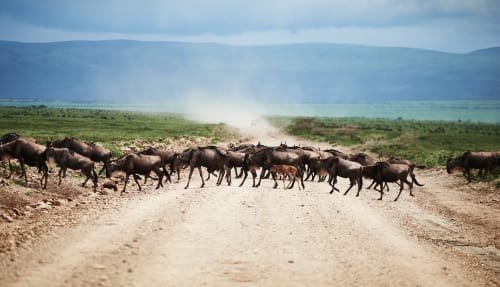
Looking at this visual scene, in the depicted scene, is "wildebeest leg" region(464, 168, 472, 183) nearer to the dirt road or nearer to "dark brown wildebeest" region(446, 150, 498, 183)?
"dark brown wildebeest" region(446, 150, 498, 183)

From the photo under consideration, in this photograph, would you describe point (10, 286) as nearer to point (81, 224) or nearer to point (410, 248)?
point (81, 224)

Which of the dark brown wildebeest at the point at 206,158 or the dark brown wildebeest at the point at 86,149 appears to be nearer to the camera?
the dark brown wildebeest at the point at 206,158

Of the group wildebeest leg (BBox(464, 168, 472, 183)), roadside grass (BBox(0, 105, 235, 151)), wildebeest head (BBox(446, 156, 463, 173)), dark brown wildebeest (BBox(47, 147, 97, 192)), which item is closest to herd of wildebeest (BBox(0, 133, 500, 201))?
dark brown wildebeest (BBox(47, 147, 97, 192))

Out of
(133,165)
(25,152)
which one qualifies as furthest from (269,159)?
(25,152)

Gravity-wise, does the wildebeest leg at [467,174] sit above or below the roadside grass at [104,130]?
above

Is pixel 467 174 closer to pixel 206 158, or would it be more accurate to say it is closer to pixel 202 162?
pixel 206 158

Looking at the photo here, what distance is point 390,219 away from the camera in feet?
62.7

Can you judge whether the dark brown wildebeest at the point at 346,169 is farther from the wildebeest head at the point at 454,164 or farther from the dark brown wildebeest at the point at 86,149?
the dark brown wildebeest at the point at 86,149

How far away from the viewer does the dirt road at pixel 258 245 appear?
38.2 ft

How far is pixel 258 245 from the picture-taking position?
556 inches

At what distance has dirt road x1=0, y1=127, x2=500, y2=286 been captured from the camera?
1165cm

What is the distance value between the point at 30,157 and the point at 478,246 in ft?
55.6

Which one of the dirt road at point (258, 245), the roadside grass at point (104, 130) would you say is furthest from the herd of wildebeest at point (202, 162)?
the roadside grass at point (104, 130)

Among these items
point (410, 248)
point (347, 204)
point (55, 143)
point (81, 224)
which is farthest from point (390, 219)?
point (55, 143)
